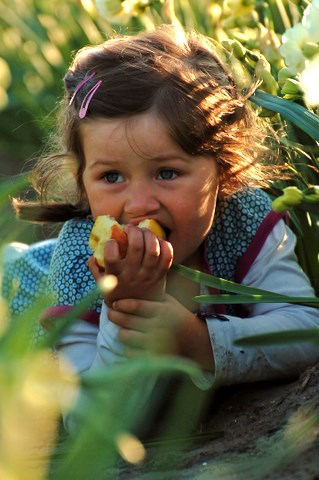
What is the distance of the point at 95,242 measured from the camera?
167 centimetres

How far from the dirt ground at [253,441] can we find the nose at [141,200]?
0.36 meters

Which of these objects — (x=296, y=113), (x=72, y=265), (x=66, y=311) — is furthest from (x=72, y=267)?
(x=296, y=113)

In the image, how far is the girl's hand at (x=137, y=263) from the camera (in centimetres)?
151

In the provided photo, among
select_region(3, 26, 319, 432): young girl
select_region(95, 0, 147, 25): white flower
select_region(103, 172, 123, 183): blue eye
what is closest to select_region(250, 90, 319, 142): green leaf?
select_region(3, 26, 319, 432): young girl

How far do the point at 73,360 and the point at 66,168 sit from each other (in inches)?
16.0

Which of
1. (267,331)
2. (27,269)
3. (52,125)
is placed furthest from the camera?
(52,125)

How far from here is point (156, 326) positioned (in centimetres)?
157

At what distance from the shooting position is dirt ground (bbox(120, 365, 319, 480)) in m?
1.10

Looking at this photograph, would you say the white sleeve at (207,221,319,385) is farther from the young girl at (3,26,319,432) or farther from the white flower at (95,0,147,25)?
the white flower at (95,0,147,25)

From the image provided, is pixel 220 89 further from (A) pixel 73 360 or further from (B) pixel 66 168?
(A) pixel 73 360

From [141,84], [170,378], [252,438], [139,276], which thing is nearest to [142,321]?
[139,276]

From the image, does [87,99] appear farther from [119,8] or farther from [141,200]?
[119,8]

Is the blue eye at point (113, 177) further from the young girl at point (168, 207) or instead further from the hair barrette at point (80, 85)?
the hair barrette at point (80, 85)

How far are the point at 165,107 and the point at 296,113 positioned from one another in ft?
0.79
